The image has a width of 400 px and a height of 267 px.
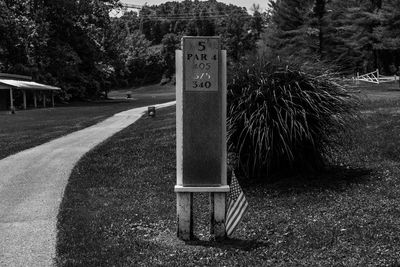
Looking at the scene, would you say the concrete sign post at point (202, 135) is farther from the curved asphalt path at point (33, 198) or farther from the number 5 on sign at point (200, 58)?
the curved asphalt path at point (33, 198)

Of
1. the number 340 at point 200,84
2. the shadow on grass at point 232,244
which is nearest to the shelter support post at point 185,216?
the shadow on grass at point 232,244

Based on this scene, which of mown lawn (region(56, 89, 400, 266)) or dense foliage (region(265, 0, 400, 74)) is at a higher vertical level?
dense foliage (region(265, 0, 400, 74))

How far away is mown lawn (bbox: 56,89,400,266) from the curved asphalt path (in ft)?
0.70

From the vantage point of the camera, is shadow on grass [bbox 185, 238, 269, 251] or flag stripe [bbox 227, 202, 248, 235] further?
flag stripe [bbox 227, 202, 248, 235]

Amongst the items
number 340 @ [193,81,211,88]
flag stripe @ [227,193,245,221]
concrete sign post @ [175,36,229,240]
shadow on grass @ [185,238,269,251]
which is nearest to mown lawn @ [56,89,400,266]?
shadow on grass @ [185,238,269,251]

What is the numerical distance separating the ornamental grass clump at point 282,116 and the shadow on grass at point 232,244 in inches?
86.1

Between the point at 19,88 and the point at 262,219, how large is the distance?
38.3 meters

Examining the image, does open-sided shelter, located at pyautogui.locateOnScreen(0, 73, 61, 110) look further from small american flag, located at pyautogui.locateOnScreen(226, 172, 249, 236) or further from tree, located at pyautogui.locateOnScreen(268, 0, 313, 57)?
small american flag, located at pyautogui.locateOnScreen(226, 172, 249, 236)

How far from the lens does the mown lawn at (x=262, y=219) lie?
5.25 meters

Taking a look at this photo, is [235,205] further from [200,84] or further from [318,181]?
[318,181]

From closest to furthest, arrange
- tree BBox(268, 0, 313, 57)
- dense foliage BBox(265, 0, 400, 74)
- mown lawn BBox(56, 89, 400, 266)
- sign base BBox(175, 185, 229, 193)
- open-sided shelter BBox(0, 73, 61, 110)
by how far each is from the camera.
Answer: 1. mown lawn BBox(56, 89, 400, 266)
2. sign base BBox(175, 185, 229, 193)
3. open-sided shelter BBox(0, 73, 61, 110)
4. dense foliage BBox(265, 0, 400, 74)
5. tree BBox(268, 0, 313, 57)

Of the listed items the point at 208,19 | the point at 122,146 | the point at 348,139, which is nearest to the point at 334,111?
the point at 348,139

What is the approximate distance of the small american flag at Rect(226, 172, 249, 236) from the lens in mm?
5867

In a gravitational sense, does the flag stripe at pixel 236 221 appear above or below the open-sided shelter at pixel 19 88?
above
